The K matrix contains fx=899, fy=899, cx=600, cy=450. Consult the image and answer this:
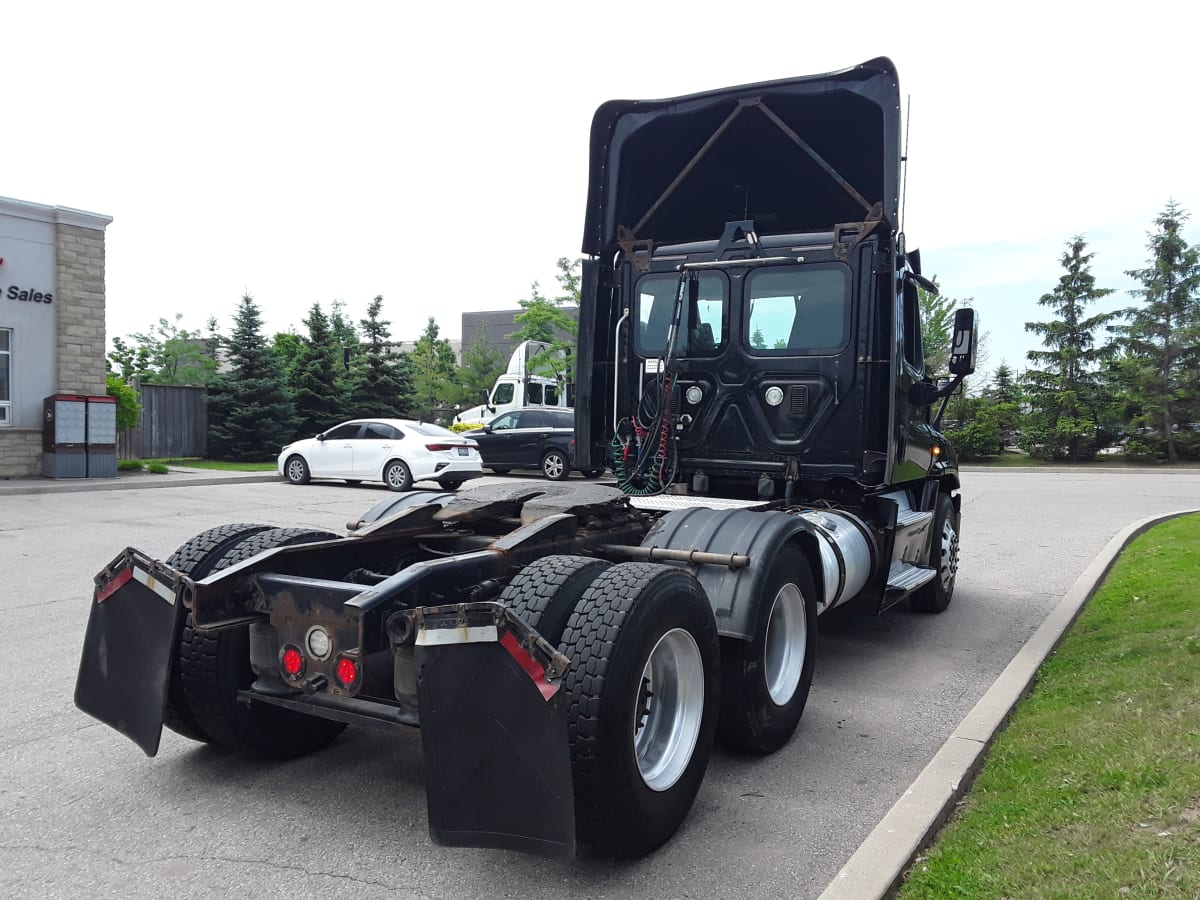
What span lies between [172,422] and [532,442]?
1147cm

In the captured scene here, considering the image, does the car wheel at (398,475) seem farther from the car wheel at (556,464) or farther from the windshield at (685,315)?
the windshield at (685,315)

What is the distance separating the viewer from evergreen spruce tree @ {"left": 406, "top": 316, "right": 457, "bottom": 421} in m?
40.7

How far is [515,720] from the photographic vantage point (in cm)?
271

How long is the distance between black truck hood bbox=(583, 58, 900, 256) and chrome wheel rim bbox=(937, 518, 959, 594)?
2796mm

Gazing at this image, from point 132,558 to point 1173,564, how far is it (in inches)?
344

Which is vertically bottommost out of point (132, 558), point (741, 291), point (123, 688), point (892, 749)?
point (892, 749)

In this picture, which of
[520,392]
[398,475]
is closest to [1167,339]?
[520,392]

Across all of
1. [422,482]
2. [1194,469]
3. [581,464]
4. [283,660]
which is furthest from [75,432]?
[1194,469]

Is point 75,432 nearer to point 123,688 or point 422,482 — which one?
point 422,482

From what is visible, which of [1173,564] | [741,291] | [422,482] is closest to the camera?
[741,291]

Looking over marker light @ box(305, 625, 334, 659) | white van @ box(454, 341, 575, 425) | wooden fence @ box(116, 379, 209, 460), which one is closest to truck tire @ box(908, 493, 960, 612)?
marker light @ box(305, 625, 334, 659)

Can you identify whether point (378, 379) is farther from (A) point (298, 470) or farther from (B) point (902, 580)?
(B) point (902, 580)

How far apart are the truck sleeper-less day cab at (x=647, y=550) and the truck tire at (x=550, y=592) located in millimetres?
12

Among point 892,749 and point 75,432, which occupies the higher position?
point 75,432
